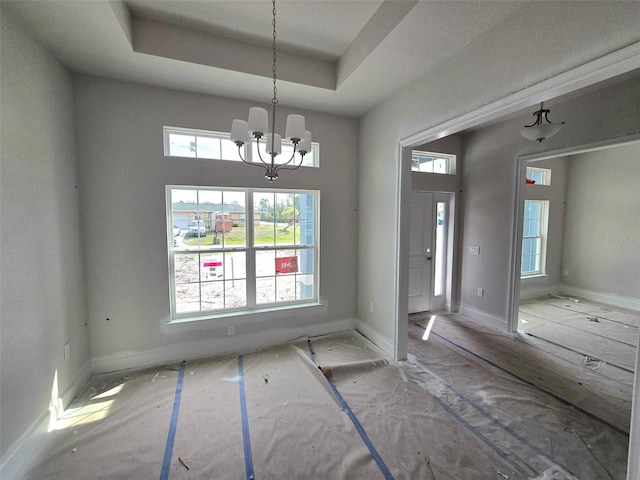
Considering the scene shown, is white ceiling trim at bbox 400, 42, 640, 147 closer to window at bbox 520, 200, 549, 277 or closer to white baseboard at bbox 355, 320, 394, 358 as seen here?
white baseboard at bbox 355, 320, 394, 358

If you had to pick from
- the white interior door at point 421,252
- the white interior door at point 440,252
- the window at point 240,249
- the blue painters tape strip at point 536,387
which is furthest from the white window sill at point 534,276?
the window at point 240,249

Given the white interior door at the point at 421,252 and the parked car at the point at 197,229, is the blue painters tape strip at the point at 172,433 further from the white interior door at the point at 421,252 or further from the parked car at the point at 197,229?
the white interior door at the point at 421,252

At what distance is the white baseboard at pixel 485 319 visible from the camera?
3670mm

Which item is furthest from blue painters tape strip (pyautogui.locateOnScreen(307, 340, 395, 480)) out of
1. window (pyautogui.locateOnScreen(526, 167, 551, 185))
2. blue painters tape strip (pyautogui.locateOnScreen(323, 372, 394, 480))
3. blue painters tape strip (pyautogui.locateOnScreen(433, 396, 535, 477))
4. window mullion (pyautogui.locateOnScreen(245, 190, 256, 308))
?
window (pyautogui.locateOnScreen(526, 167, 551, 185))

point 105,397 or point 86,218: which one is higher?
point 86,218

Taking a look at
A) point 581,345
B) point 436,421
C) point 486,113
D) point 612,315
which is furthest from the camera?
point 612,315

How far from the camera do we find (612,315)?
168 inches

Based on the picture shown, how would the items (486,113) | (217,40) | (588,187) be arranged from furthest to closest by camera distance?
1. (588,187)
2. (217,40)
3. (486,113)

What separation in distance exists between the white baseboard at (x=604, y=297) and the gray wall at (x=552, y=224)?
20 cm

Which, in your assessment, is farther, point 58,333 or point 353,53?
point 353,53

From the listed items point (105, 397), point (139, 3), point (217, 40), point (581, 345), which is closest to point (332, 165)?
point (217, 40)

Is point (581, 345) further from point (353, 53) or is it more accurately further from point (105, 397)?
point (105, 397)

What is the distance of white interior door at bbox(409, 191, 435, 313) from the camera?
4.21 metres

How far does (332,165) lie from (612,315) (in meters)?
5.19
